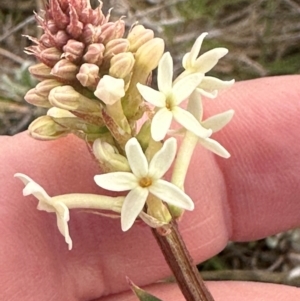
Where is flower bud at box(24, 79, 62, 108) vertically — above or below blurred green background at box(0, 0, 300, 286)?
above

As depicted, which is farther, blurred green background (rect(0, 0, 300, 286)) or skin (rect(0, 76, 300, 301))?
blurred green background (rect(0, 0, 300, 286))

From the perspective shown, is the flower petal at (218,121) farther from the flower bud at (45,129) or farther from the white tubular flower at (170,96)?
the flower bud at (45,129)

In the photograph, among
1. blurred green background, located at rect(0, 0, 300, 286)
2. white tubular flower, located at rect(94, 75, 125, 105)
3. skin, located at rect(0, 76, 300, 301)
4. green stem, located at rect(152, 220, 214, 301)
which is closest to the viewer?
white tubular flower, located at rect(94, 75, 125, 105)

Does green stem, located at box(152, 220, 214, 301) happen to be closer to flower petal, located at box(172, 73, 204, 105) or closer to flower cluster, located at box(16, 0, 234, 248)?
flower cluster, located at box(16, 0, 234, 248)

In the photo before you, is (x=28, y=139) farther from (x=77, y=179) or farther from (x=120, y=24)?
(x=120, y=24)

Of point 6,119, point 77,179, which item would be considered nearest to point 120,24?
point 77,179

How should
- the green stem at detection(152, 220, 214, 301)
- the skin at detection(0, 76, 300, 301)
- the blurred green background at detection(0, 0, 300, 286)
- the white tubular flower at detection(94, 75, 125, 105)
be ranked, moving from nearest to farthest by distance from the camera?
the white tubular flower at detection(94, 75, 125, 105) → the green stem at detection(152, 220, 214, 301) → the skin at detection(0, 76, 300, 301) → the blurred green background at detection(0, 0, 300, 286)

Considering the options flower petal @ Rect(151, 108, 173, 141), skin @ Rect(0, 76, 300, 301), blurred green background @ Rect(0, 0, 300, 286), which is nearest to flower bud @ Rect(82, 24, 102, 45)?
flower petal @ Rect(151, 108, 173, 141)
